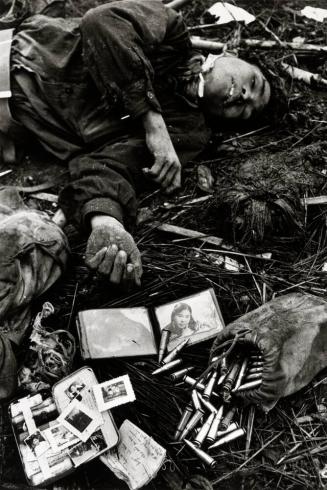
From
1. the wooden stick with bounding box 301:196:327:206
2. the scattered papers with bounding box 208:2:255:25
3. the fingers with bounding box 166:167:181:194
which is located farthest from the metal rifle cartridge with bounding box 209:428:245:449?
the scattered papers with bounding box 208:2:255:25

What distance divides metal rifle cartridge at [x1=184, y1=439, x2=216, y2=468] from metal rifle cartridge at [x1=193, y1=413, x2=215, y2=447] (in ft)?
0.09

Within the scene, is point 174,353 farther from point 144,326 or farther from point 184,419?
point 184,419

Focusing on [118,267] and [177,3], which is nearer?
[118,267]

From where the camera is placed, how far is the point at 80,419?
2.82 metres

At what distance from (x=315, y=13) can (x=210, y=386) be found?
432 cm

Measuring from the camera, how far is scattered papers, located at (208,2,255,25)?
5.29 metres

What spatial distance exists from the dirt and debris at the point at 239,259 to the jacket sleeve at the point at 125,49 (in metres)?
0.75

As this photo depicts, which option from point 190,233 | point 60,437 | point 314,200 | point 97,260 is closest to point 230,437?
point 60,437

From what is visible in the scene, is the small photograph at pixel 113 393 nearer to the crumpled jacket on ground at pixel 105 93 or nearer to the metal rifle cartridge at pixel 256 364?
the metal rifle cartridge at pixel 256 364

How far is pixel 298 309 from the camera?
315cm

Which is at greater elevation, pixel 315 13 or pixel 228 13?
pixel 228 13

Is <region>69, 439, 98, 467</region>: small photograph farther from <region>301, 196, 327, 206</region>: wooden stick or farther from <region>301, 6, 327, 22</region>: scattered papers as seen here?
<region>301, 6, 327, 22</region>: scattered papers

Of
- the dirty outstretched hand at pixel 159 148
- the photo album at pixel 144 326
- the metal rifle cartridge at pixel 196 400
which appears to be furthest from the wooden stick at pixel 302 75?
the metal rifle cartridge at pixel 196 400

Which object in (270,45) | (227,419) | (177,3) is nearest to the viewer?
(227,419)
